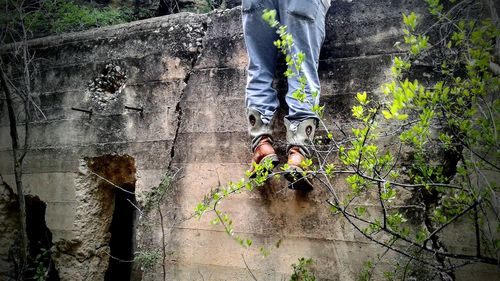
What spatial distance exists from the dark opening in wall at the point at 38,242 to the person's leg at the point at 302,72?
2.57m

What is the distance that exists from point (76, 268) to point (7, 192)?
114 centimetres

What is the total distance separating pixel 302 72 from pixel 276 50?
42cm

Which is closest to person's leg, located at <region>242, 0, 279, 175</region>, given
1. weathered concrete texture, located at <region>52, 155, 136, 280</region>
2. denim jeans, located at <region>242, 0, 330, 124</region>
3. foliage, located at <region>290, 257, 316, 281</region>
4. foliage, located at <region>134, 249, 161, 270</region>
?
denim jeans, located at <region>242, 0, 330, 124</region>

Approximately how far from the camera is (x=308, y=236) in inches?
100

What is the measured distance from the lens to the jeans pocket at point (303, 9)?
245cm

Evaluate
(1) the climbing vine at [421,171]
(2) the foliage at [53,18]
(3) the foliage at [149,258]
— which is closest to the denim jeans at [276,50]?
(1) the climbing vine at [421,171]

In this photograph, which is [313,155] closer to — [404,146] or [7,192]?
[404,146]

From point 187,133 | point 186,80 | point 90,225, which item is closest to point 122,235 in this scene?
point 90,225

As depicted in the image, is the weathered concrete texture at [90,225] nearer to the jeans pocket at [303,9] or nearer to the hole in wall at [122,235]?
the hole in wall at [122,235]

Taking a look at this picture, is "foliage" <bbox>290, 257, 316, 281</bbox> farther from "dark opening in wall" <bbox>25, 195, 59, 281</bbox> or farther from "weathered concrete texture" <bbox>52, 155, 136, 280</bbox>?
"dark opening in wall" <bbox>25, 195, 59, 281</bbox>

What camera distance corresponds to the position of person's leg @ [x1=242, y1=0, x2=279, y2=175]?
8.33ft

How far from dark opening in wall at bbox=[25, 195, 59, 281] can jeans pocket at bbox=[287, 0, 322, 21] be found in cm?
292

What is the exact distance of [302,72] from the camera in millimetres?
2398

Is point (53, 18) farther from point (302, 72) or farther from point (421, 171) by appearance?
point (421, 171)
